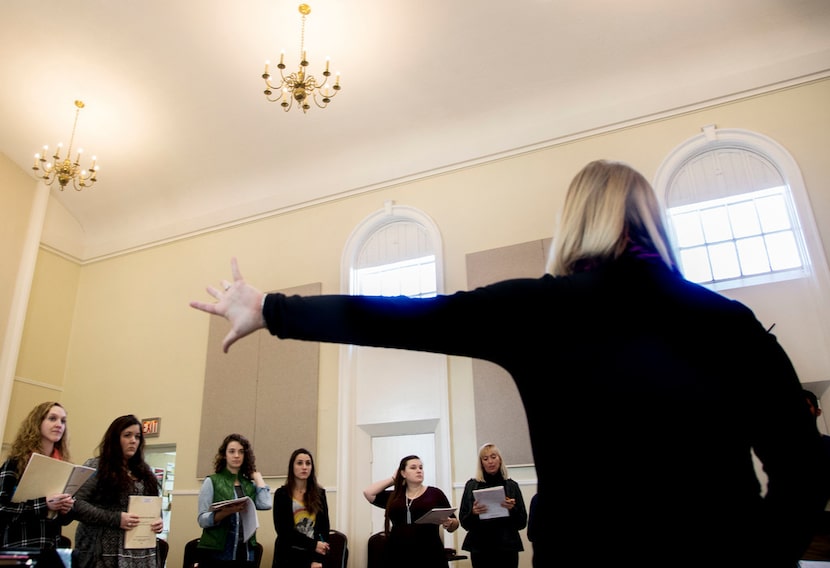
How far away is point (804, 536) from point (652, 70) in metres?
6.93

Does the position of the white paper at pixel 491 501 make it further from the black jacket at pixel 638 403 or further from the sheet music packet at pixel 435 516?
the black jacket at pixel 638 403

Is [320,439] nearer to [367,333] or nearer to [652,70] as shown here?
[652,70]

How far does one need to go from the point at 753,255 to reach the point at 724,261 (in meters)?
0.26

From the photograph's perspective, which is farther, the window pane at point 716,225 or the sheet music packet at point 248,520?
the window pane at point 716,225

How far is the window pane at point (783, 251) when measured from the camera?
6094 mm

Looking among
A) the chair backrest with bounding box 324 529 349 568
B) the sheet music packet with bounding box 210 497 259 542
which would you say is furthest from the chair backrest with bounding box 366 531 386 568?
the sheet music packet with bounding box 210 497 259 542

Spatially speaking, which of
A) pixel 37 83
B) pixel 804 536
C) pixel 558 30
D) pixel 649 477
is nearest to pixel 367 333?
pixel 649 477

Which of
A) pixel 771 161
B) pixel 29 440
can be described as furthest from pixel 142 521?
pixel 771 161

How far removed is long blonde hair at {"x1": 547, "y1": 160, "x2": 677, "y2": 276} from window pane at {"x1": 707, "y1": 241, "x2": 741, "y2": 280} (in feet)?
18.9

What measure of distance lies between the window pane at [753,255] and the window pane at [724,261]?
55 millimetres

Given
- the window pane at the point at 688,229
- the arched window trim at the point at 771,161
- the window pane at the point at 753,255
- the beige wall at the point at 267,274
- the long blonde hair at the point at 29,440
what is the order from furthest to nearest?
1. the beige wall at the point at 267,274
2. the window pane at the point at 688,229
3. the window pane at the point at 753,255
4. the arched window trim at the point at 771,161
5. the long blonde hair at the point at 29,440

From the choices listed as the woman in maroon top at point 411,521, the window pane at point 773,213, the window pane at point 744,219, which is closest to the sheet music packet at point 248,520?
the woman in maroon top at point 411,521

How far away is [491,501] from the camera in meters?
4.92

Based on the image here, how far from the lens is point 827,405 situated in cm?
556
